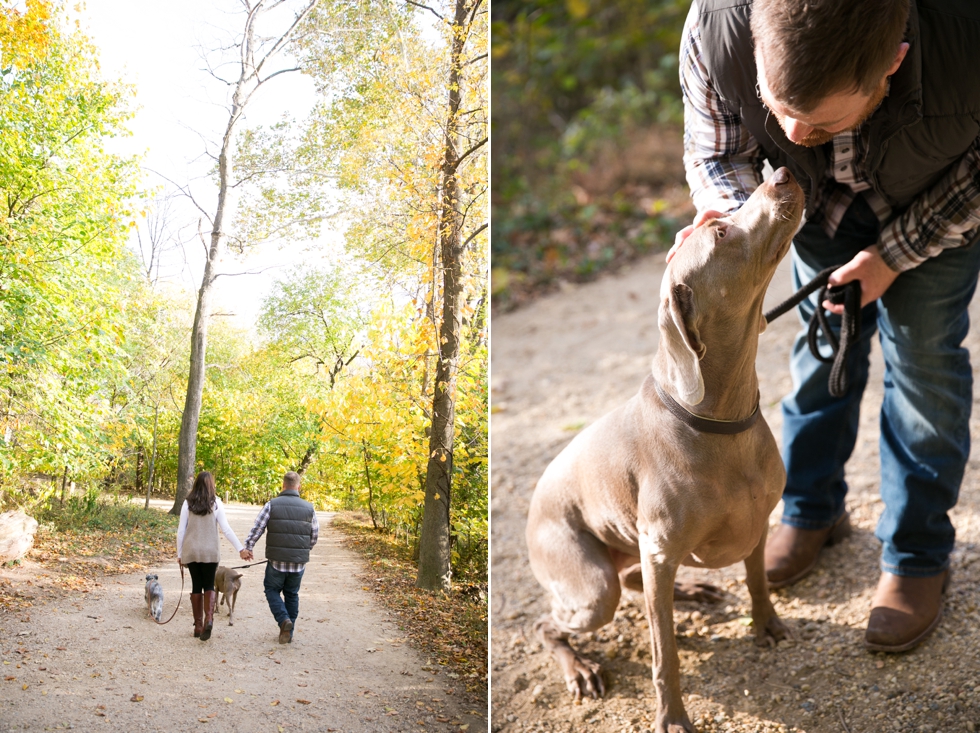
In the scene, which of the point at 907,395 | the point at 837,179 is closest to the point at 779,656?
the point at 907,395

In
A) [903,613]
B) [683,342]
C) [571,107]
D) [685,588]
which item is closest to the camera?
[683,342]

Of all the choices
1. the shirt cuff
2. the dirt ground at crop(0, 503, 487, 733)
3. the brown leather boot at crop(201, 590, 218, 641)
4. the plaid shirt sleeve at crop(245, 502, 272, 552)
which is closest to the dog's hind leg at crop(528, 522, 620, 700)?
the dirt ground at crop(0, 503, 487, 733)

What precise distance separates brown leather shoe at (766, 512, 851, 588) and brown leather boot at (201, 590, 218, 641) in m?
2.08

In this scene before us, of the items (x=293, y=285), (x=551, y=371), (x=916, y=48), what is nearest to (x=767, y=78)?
(x=916, y=48)

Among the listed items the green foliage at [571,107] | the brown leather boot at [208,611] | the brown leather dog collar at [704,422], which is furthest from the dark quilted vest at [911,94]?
the green foliage at [571,107]

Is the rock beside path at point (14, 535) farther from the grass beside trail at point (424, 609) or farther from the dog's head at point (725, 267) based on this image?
the dog's head at point (725, 267)

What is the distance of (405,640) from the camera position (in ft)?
8.03

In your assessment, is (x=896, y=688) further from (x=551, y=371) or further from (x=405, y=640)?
(x=551, y=371)

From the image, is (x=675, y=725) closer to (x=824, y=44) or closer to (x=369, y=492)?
(x=369, y=492)

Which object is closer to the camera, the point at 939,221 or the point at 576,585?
the point at 939,221

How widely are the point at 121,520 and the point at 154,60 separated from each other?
1310 millimetres

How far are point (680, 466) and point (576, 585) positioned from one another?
64 centimetres

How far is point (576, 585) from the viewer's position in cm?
263

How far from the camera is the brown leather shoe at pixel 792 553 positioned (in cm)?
313
